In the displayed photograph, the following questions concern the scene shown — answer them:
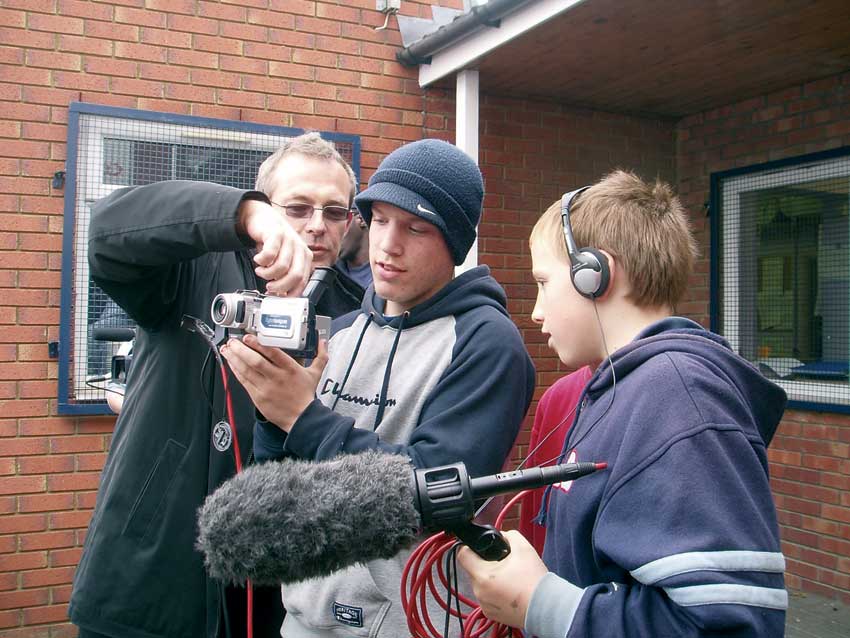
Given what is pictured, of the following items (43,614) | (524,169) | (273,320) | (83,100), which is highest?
(83,100)

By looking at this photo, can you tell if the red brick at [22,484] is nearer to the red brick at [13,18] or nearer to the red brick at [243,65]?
the red brick at [13,18]

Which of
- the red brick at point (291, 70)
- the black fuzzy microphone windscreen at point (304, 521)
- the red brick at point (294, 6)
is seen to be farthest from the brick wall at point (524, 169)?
the black fuzzy microphone windscreen at point (304, 521)

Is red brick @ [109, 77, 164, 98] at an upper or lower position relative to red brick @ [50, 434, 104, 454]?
upper

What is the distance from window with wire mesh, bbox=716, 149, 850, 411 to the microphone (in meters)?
4.64

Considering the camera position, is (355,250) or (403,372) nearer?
(403,372)

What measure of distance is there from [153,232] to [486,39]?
3240 mm

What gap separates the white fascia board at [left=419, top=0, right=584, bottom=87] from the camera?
3900 millimetres

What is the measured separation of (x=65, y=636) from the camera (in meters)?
4.38

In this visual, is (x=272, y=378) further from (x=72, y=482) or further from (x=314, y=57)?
(x=314, y=57)

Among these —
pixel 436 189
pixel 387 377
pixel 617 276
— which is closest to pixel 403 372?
pixel 387 377

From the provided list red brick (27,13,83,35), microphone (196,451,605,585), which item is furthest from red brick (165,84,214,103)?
microphone (196,451,605,585)

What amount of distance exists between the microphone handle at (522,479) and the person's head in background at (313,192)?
1.24 metres

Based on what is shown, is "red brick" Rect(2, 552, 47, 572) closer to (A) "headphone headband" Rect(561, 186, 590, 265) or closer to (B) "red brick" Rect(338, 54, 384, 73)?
(B) "red brick" Rect(338, 54, 384, 73)

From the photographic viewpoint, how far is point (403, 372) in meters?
1.70
